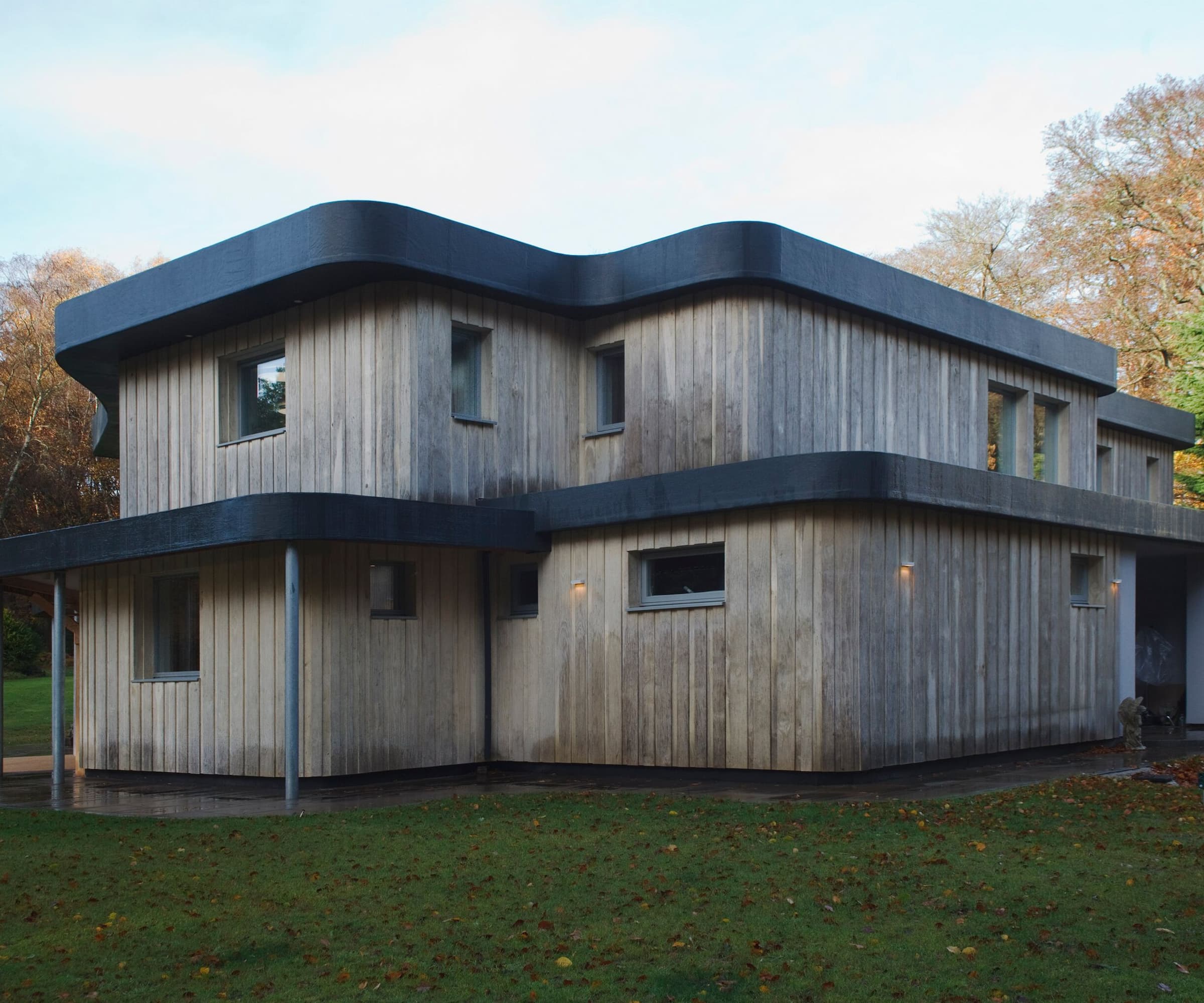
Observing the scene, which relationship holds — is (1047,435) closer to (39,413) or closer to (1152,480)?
(1152,480)

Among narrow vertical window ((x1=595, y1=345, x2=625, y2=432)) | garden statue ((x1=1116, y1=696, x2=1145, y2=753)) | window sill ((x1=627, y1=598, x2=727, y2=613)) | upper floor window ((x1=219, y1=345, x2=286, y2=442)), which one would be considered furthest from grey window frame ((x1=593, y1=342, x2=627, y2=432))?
garden statue ((x1=1116, y1=696, x2=1145, y2=753))

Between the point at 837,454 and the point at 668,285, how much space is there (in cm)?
320

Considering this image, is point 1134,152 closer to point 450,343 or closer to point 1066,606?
point 1066,606

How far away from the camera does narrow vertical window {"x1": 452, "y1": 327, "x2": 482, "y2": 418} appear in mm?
13844

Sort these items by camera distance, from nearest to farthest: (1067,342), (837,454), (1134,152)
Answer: (837,454)
(1067,342)
(1134,152)

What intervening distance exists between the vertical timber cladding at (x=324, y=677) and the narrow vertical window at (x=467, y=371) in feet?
5.26

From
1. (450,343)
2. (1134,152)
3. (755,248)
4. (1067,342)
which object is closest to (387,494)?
(450,343)

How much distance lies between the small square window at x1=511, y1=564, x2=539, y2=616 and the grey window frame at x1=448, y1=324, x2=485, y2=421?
5.79 feet

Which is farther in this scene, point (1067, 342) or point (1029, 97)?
point (1029, 97)

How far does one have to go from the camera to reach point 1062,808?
971 cm

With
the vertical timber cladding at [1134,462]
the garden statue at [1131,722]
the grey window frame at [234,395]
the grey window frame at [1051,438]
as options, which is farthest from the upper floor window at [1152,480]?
the grey window frame at [234,395]

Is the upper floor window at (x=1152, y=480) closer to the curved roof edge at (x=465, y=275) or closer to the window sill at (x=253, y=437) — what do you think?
the curved roof edge at (x=465, y=275)

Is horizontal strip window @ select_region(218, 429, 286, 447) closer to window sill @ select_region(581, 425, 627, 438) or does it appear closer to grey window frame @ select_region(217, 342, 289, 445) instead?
grey window frame @ select_region(217, 342, 289, 445)

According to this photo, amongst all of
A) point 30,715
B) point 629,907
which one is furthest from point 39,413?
point 629,907
